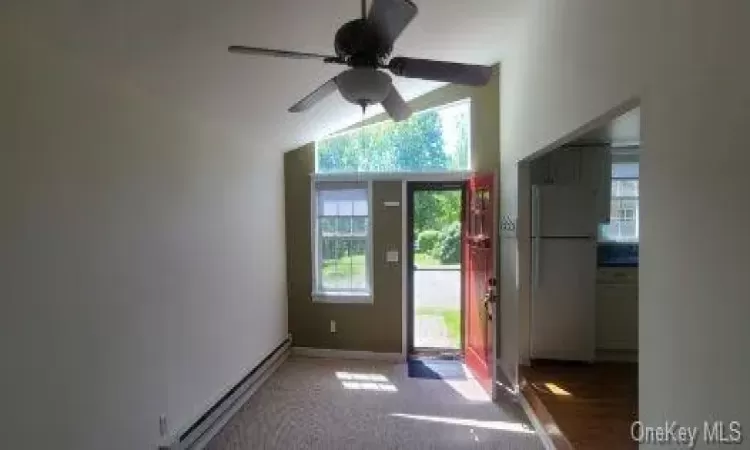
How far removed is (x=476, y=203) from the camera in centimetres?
459

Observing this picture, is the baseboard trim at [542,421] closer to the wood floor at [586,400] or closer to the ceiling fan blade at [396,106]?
the wood floor at [586,400]

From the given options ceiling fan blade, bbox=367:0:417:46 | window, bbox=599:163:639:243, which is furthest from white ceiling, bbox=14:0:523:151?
window, bbox=599:163:639:243

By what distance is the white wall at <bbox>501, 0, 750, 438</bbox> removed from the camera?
3.94 feet

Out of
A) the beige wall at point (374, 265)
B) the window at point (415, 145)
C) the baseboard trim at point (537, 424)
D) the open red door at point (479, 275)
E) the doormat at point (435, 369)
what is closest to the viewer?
the baseboard trim at point (537, 424)

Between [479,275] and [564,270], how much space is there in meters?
0.82

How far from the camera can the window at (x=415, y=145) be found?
509cm

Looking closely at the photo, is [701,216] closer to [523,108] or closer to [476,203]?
[523,108]

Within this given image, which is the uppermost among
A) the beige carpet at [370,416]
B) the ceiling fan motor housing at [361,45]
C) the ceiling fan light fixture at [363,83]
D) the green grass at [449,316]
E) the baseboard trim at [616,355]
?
the ceiling fan motor housing at [361,45]

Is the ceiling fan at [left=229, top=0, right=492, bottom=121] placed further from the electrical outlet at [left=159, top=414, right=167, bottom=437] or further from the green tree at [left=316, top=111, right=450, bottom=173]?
the green tree at [left=316, top=111, right=450, bottom=173]

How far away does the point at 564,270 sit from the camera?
433 cm

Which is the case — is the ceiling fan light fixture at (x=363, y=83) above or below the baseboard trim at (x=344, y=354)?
above

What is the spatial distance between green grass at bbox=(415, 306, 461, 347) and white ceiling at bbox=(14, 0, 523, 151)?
2.65m

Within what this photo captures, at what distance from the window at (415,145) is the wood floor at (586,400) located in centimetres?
234

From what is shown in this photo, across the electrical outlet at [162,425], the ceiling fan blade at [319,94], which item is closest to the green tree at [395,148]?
the ceiling fan blade at [319,94]
